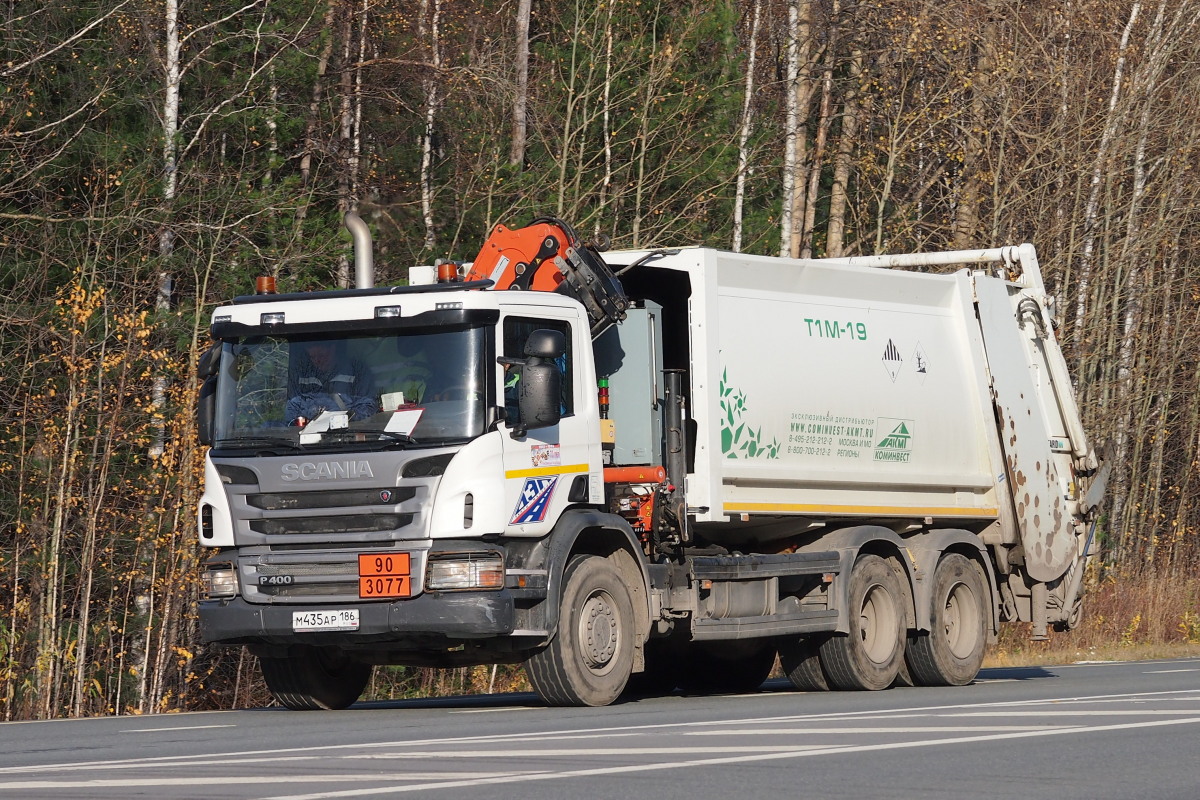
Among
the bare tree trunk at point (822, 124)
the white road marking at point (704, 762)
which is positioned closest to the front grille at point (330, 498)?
the white road marking at point (704, 762)

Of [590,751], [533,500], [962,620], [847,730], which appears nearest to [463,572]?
[533,500]

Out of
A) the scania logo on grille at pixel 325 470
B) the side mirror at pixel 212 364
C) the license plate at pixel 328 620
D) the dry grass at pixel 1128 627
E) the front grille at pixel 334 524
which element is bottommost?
the dry grass at pixel 1128 627

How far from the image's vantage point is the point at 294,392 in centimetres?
1190

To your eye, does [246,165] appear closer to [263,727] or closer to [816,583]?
[816,583]

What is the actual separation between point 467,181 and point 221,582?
11875 millimetres

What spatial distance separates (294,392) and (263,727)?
2137mm

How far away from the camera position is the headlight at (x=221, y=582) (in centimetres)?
1192

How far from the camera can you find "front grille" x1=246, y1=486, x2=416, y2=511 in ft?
37.5

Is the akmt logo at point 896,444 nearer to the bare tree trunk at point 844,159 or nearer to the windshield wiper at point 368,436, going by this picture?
the windshield wiper at point 368,436

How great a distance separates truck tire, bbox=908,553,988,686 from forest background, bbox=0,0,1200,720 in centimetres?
647

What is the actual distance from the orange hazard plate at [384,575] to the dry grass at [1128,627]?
1148 cm

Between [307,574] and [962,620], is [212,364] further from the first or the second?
[962,620]

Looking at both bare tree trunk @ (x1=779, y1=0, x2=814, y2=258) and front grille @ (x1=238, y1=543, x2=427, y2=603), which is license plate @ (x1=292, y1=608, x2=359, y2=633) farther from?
bare tree trunk @ (x1=779, y1=0, x2=814, y2=258)

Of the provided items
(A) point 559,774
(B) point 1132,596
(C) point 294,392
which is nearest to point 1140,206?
(B) point 1132,596
